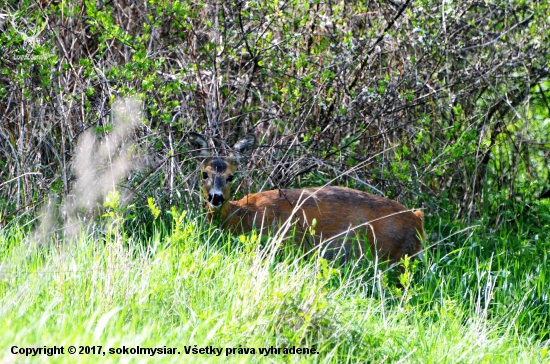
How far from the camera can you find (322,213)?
21.9ft

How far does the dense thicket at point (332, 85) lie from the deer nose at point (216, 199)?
11.0 inches

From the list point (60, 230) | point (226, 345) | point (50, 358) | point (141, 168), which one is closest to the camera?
point (50, 358)

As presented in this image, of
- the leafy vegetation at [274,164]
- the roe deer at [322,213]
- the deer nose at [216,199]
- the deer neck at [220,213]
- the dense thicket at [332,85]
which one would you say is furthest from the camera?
the dense thicket at [332,85]

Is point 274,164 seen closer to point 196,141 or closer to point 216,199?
point 196,141

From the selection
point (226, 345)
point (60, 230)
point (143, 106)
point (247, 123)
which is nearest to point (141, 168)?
point (143, 106)

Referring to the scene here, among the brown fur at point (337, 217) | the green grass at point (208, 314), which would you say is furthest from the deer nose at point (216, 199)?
the green grass at point (208, 314)

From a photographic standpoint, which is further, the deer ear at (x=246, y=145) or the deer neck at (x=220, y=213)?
the deer ear at (x=246, y=145)

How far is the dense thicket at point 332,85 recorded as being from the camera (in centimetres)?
666

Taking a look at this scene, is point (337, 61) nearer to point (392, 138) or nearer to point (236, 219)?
point (392, 138)

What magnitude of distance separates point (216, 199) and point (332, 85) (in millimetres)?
1871

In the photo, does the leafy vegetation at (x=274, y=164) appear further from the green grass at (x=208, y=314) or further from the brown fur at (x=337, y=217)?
the brown fur at (x=337, y=217)

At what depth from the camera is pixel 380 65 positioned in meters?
7.55

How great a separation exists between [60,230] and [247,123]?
2.65 meters

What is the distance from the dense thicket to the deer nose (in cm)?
28
